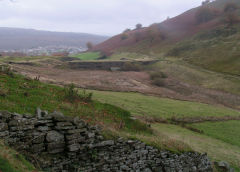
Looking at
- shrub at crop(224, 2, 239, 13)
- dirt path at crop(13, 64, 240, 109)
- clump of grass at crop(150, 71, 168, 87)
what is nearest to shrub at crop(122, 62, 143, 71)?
dirt path at crop(13, 64, 240, 109)

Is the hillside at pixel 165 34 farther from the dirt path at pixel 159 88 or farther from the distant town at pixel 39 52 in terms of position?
the dirt path at pixel 159 88

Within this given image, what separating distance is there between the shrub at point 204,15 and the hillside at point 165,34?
1.28 metres

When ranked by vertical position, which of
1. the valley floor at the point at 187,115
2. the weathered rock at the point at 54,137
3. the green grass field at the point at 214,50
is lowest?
the valley floor at the point at 187,115

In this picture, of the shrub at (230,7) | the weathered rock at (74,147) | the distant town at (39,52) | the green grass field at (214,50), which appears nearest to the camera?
the weathered rock at (74,147)

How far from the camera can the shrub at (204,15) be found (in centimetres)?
10200

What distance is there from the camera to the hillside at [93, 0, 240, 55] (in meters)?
97.1

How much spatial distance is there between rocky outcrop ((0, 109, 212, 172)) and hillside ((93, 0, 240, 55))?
85.2m

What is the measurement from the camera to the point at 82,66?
61.9 meters

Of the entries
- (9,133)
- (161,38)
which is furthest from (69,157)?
(161,38)

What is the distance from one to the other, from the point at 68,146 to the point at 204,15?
10875 cm

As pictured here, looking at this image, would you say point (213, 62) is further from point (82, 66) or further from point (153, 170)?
point (153, 170)

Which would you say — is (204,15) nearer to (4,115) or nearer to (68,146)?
(68,146)

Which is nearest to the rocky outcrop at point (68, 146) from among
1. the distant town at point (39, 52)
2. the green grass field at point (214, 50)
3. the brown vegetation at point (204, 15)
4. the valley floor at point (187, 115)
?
the valley floor at point (187, 115)

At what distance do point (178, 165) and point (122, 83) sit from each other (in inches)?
1187
